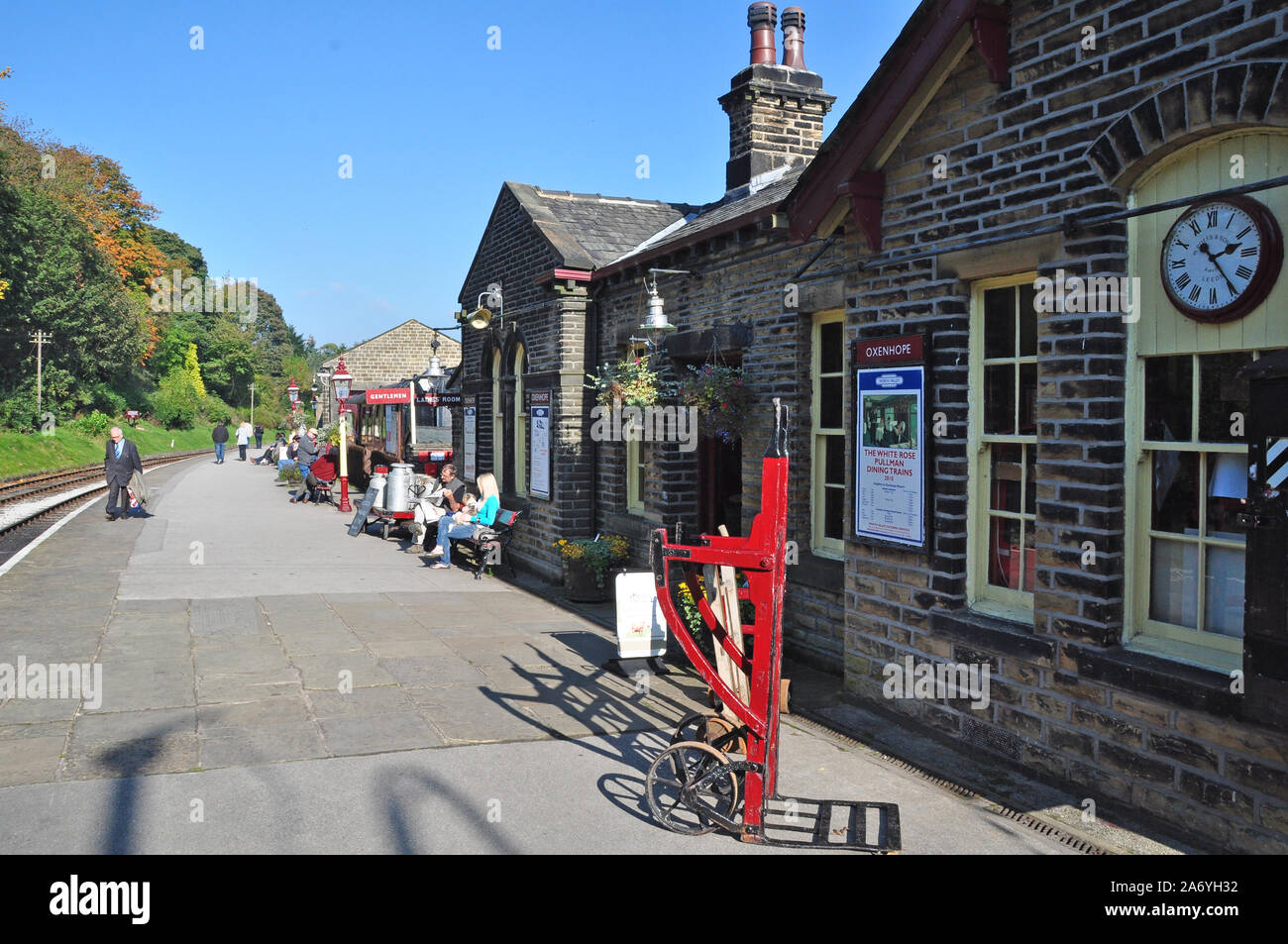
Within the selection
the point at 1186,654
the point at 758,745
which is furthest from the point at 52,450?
the point at 1186,654

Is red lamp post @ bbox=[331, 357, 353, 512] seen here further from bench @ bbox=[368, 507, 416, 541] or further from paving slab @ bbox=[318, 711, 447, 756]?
paving slab @ bbox=[318, 711, 447, 756]

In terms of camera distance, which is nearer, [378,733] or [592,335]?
[378,733]

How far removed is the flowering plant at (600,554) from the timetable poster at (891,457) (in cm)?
487

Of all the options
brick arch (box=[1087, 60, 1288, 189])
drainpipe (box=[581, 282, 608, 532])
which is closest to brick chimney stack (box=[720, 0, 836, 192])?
drainpipe (box=[581, 282, 608, 532])

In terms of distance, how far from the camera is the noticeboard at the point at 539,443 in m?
13.7

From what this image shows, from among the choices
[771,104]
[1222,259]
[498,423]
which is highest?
[771,104]

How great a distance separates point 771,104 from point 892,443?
263 inches

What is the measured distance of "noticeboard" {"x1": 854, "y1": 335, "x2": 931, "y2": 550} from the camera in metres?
6.57

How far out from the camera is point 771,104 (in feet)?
39.5

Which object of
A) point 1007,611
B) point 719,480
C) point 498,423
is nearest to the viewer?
point 1007,611

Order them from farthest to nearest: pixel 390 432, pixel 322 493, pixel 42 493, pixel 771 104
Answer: pixel 390 432
pixel 42 493
pixel 322 493
pixel 771 104

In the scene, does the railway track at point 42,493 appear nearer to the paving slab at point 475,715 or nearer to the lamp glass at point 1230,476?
the paving slab at point 475,715

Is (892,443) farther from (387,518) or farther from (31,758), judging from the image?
(387,518)

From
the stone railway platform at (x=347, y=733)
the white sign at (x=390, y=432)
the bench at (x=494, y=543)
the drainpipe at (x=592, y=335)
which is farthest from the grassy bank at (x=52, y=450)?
the stone railway platform at (x=347, y=733)
